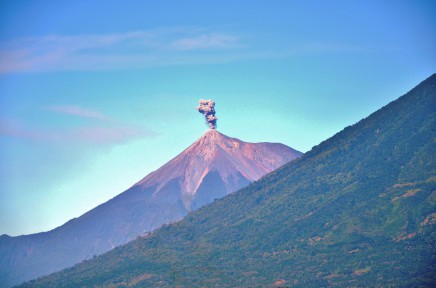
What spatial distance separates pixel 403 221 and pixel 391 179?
22.7m

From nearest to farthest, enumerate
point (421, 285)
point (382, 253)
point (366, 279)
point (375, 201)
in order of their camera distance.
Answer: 1. point (421, 285)
2. point (366, 279)
3. point (382, 253)
4. point (375, 201)

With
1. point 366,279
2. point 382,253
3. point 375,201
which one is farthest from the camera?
point 375,201

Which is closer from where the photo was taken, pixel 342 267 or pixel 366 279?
pixel 366 279

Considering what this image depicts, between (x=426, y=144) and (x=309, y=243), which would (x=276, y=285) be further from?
(x=426, y=144)

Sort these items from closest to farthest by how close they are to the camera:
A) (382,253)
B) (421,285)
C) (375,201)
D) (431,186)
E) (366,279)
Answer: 1. (421,285)
2. (366,279)
3. (382,253)
4. (431,186)
5. (375,201)

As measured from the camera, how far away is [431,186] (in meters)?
175

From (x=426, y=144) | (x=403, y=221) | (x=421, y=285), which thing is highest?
(x=426, y=144)

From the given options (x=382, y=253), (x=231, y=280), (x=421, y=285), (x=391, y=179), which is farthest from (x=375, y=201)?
(x=421, y=285)

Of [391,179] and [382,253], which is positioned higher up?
[391,179]

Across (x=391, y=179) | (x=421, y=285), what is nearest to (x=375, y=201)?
(x=391, y=179)

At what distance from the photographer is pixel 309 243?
18550cm

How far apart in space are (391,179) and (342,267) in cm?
3667

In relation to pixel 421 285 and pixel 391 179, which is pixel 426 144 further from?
pixel 421 285

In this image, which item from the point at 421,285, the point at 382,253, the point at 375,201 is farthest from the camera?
the point at 375,201
